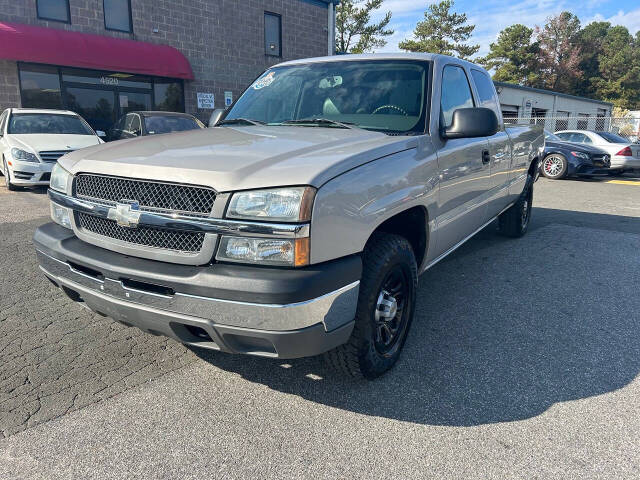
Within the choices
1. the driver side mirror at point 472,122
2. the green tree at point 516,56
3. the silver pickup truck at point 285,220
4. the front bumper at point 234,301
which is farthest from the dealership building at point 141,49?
the green tree at point 516,56

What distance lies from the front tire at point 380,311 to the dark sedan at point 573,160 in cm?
1170

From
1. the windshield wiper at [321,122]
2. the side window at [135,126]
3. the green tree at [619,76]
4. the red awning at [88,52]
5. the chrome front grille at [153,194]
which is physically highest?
the green tree at [619,76]

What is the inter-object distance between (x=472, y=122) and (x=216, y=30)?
16.4 metres

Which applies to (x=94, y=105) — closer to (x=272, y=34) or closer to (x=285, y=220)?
(x=272, y=34)

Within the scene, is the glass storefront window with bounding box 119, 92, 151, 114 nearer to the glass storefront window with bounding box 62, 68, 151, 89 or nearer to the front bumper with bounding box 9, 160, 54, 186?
the glass storefront window with bounding box 62, 68, 151, 89

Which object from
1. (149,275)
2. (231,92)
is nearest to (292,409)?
(149,275)

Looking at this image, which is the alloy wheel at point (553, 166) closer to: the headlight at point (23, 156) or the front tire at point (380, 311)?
the front tire at point (380, 311)

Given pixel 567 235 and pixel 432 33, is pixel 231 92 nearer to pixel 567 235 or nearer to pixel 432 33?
pixel 567 235

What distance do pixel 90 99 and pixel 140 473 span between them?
1527 cm

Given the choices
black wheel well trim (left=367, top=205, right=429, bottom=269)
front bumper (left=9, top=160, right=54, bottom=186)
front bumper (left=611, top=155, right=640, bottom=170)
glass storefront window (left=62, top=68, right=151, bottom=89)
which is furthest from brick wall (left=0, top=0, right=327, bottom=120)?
black wheel well trim (left=367, top=205, right=429, bottom=269)

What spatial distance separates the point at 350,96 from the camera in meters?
3.35

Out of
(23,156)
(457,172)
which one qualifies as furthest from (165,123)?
(457,172)

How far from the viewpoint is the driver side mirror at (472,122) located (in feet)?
9.87

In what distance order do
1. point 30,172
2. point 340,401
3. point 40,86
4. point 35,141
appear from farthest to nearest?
point 40,86, point 35,141, point 30,172, point 340,401
